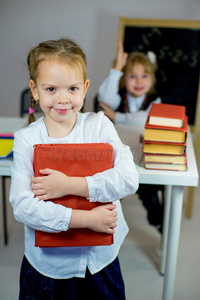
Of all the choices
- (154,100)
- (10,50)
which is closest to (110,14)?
(154,100)

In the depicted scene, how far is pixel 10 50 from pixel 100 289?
77cm

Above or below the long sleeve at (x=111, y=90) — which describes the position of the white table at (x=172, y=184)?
below

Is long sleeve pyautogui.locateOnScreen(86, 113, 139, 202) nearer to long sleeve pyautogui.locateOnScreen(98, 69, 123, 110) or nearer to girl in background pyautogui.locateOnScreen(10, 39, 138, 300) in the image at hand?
girl in background pyautogui.locateOnScreen(10, 39, 138, 300)

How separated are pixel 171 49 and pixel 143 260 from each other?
1.64m

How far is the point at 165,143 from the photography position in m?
1.13

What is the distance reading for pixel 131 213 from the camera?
2191 mm

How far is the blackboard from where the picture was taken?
272cm

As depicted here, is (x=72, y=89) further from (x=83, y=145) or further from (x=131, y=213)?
(x=131, y=213)

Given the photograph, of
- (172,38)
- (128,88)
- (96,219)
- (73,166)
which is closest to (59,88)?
(73,166)

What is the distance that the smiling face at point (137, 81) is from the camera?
206 centimetres

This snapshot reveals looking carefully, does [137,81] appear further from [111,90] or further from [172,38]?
[172,38]

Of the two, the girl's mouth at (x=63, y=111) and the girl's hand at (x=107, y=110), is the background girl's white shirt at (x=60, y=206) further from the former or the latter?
the girl's hand at (x=107, y=110)

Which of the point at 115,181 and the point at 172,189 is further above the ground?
the point at 115,181

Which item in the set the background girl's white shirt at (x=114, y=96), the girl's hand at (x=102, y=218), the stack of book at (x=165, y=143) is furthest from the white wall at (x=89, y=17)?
the girl's hand at (x=102, y=218)
